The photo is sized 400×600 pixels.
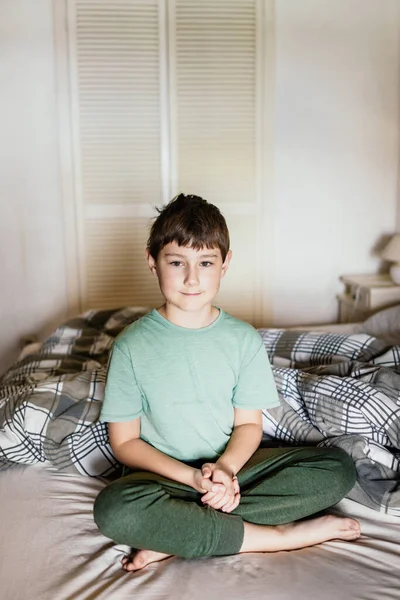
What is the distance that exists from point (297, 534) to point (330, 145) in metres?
2.26

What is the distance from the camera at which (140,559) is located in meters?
1.08

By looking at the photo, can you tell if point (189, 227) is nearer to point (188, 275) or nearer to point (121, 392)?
point (188, 275)

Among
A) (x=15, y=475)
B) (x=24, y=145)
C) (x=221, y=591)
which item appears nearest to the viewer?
(x=221, y=591)

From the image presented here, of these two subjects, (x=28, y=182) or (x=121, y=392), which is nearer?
(x=121, y=392)

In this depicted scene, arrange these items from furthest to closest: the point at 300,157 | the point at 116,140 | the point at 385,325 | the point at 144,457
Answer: the point at 300,157, the point at 116,140, the point at 385,325, the point at 144,457

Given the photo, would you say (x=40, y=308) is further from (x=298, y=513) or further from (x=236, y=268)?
(x=298, y=513)

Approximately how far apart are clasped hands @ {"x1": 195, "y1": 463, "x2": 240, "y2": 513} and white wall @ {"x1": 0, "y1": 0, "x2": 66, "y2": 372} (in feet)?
6.60

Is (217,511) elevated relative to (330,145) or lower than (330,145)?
lower

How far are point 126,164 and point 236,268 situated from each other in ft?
2.34

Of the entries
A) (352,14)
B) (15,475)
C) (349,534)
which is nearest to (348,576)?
(349,534)

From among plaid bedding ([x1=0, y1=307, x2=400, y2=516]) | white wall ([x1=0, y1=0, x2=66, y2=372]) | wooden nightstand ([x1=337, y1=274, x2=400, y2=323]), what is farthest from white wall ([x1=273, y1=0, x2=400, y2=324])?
plaid bedding ([x1=0, y1=307, x2=400, y2=516])

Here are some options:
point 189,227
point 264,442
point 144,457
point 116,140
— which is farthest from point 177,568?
point 116,140

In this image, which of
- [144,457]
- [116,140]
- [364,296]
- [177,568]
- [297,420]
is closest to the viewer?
[177,568]

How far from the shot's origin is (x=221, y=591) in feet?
3.27
